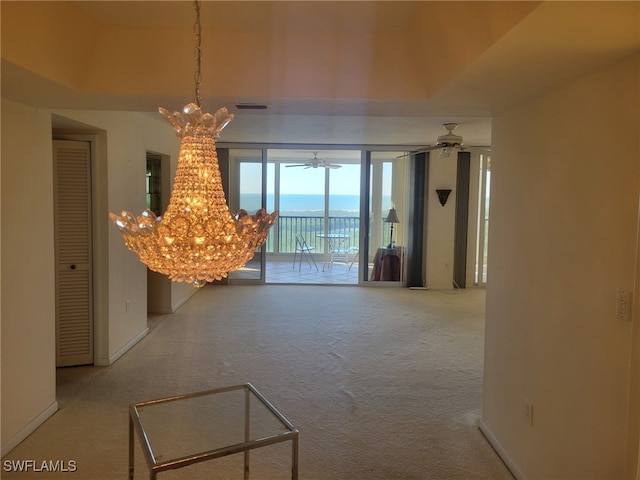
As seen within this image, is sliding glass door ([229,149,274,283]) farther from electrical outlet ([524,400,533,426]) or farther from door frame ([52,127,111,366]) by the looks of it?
electrical outlet ([524,400,533,426])

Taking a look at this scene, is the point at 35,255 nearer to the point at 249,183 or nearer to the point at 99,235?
the point at 99,235

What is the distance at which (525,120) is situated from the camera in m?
2.38

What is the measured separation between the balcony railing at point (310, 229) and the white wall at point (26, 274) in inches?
282

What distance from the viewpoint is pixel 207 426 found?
7.50ft

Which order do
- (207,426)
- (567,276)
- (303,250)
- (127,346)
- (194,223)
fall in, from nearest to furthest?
(194,223)
(567,276)
(207,426)
(127,346)
(303,250)

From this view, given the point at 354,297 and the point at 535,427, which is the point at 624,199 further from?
the point at 354,297

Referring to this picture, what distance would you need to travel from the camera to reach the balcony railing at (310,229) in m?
10.1

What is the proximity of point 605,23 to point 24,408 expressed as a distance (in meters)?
3.38

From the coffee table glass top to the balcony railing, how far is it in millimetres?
7541

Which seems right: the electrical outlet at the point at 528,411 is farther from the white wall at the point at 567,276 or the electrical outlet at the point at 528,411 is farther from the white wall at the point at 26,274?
the white wall at the point at 26,274

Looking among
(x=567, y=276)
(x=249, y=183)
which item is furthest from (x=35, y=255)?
(x=249, y=183)

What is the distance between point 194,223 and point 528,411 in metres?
2.00

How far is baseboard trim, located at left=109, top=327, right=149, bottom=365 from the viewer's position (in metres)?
3.94

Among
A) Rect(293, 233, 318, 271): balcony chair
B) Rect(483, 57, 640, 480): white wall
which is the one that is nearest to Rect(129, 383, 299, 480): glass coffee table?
Rect(483, 57, 640, 480): white wall
